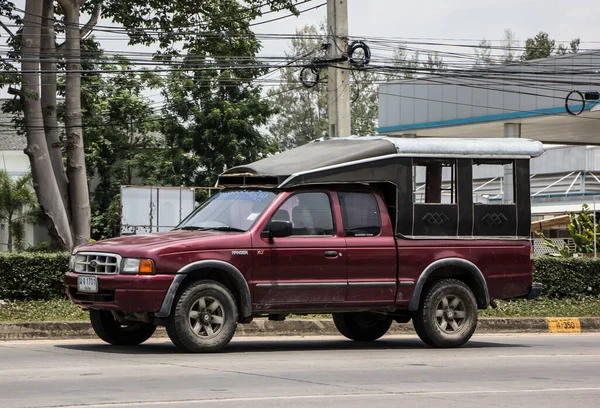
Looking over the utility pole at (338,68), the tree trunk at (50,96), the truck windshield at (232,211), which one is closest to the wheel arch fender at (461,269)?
the truck windshield at (232,211)

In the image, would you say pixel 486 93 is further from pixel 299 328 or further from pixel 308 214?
pixel 308 214

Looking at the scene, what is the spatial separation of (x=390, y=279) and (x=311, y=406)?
4811 mm

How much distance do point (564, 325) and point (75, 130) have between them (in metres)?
13.4

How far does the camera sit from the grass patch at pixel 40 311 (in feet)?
49.7

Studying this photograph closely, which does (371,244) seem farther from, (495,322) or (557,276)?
(557,276)

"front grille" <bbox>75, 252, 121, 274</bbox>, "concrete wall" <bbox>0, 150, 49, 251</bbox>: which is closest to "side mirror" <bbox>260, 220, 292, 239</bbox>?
"front grille" <bbox>75, 252, 121, 274</bbox>

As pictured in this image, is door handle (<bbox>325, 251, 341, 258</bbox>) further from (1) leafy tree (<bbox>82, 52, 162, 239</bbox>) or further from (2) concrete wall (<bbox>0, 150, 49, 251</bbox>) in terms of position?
(2) concrete wall (<bbox>0, 150, 49, 251</bbox>)

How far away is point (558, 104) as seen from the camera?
31.3 metres

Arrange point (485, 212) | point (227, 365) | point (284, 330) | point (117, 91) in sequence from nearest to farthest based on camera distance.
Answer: point (227, 365), point (485, 212), point (284, 330), point (117, 91)

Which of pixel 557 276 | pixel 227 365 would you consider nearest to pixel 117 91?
pixel 557 276

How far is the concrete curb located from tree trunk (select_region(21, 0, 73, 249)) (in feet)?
36.2

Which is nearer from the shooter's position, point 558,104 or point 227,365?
point 227,365

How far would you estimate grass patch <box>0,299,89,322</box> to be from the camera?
15.1m

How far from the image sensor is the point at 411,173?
12922 mm
